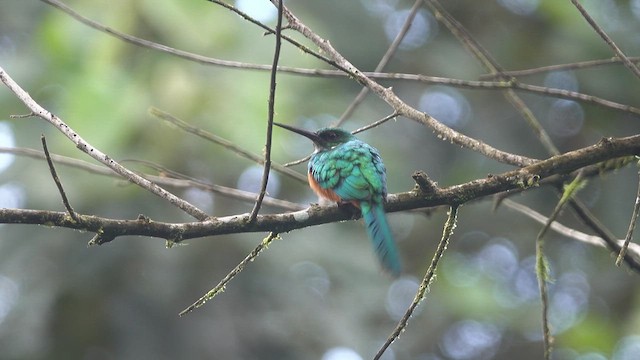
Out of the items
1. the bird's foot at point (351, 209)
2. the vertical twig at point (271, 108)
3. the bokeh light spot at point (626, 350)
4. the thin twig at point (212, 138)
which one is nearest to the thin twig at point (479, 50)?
the bird's foot at point (351, 209)

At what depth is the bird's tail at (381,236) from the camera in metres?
2.59

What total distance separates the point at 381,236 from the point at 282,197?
15.3 feet

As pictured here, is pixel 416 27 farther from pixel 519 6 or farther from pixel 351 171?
pixel 351 171

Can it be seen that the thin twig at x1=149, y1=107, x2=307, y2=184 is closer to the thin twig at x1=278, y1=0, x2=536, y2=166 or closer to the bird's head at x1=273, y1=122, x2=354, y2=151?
the thin twig at x1=278, y1=0, x2=536, y2=166

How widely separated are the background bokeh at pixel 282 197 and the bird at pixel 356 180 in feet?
Answer: 2.81

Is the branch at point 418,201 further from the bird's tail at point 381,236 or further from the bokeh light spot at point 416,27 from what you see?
the bokeh light spot at point 416,27

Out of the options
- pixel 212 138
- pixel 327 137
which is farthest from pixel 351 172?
pixel 327 137

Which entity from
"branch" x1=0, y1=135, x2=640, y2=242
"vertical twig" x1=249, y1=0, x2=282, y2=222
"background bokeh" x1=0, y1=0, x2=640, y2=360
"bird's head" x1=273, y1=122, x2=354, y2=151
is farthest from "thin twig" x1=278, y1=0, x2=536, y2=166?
"background bokeh" x1=0, y1=0, x2=640, y2=360

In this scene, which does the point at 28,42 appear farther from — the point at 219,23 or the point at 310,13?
the point at 310,13

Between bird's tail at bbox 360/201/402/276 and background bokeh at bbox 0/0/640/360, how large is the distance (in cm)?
145

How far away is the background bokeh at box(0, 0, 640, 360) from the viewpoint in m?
5.80

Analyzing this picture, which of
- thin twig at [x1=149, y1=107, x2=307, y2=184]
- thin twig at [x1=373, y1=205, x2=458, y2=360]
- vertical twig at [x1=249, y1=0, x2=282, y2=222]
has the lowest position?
thin twig at [x1=373, y1=205, x2=458, y2=360]

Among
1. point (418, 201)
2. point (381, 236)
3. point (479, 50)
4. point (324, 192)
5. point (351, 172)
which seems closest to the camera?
point (418, 201)

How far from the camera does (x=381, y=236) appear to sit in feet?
9.24
